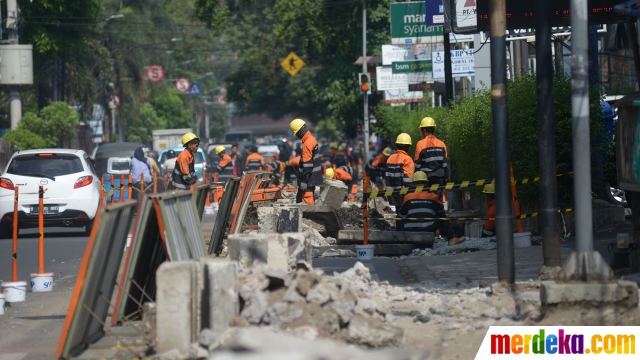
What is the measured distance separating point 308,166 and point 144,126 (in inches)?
2749

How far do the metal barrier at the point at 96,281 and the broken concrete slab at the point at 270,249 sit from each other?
956 millimetres

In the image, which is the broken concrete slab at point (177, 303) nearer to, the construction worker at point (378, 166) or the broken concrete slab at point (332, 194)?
the broken concrete slab at point (332, 194)

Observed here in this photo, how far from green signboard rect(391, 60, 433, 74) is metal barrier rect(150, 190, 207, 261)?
18.3m

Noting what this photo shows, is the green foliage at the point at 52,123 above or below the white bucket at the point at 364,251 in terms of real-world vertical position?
above

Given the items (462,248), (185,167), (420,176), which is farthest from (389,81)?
(462,248)

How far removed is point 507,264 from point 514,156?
195 inches

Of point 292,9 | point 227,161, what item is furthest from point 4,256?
point 292,9

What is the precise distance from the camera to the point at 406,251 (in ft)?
43.0

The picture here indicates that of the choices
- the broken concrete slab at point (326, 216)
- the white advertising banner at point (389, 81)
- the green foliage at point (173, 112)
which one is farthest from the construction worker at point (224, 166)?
the green foliage at point (173, 112)

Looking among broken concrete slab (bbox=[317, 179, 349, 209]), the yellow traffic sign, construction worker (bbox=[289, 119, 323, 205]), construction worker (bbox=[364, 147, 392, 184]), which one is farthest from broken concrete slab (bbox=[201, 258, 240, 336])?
the yellow traffic sign

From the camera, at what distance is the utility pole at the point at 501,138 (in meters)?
8.63

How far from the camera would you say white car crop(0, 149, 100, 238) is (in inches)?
701

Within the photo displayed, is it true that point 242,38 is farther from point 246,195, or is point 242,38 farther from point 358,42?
point 246,195

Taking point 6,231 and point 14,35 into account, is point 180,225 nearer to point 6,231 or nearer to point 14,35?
point 6,231
